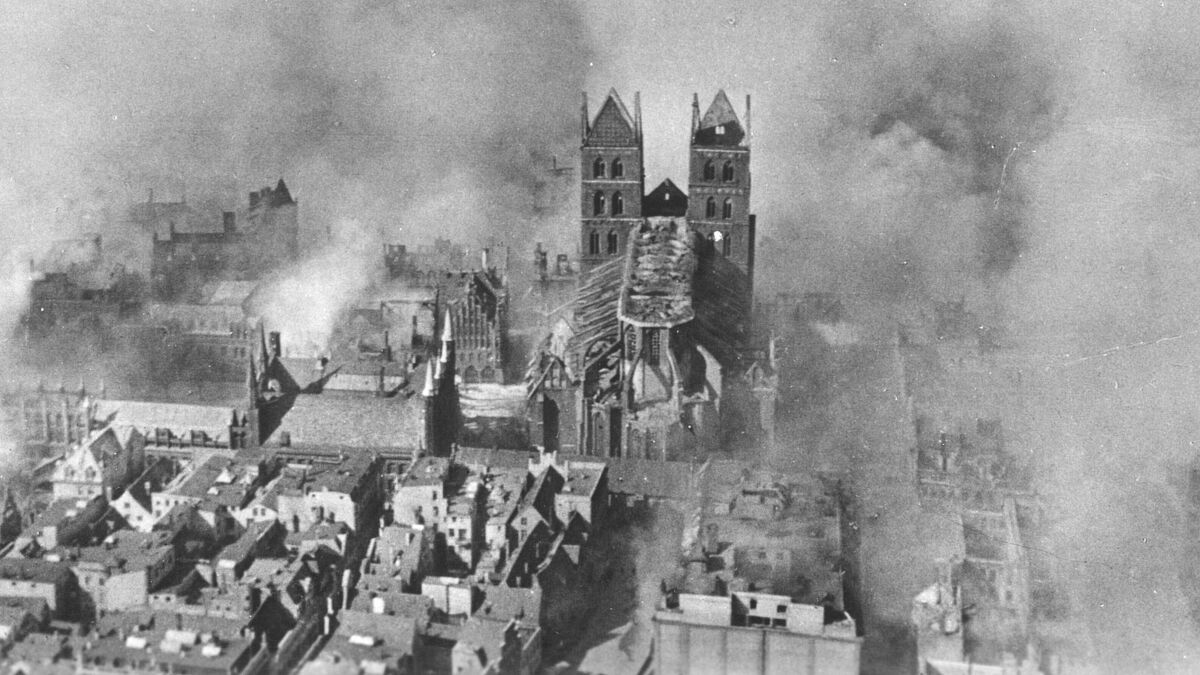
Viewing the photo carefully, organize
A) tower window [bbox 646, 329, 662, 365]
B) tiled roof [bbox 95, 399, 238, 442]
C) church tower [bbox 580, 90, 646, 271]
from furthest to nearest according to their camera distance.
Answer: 1. church tower [bbox 580, 90, 646, 271]
2. tiled roof [bbox 95, 399, 238, 442]
3. tower window [bbox 646, 329, 662, 365]

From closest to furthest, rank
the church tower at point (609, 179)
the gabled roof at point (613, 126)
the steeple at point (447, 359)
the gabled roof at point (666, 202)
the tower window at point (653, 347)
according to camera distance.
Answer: the tower window at point (653, 347) < the steeple at point (447, 359) < the gabled roof at point (613, 126) < the church tower at point (609, 179) < the gabled roof at point (666, 202)

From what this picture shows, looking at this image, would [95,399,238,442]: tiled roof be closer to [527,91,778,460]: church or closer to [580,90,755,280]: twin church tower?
[527,91,778,460]: church

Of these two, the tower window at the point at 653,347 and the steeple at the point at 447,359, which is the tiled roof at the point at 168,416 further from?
the tower window at the point at 653,347

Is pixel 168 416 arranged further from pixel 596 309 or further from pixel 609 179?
pixel 609 179

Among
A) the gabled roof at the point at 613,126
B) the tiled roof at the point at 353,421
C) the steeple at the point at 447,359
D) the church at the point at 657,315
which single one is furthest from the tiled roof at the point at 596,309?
the tiled roof at the point at 353,421

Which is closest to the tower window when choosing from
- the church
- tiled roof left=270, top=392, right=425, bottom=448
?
the church

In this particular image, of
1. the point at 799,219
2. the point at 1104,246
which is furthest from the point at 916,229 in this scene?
the point at 1104,246
